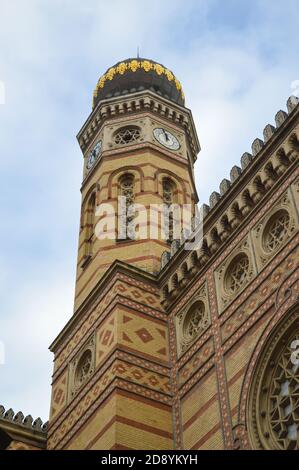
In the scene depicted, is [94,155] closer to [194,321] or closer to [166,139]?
[166,139]

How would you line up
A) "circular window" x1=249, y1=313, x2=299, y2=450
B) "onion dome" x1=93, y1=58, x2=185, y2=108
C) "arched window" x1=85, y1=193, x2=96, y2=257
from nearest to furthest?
1. "circular window" x1=249, y1=313, x2=299, y2=450
2. "arched window" x1=85, y1=193, x2=96, y2=257
3. "onion dome" x1=93, y1=58, x2=185, y2=108

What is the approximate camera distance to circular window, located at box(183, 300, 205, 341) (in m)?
11.9

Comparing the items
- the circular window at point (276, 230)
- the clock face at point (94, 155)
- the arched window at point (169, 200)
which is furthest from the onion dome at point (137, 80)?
the circular window at point (276, 230)

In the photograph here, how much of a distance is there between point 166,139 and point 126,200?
2259 mm

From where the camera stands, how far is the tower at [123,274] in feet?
37.7

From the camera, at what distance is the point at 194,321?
12172mm

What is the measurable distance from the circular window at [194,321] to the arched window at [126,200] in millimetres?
2951

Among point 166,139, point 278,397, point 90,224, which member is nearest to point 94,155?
point 166,139

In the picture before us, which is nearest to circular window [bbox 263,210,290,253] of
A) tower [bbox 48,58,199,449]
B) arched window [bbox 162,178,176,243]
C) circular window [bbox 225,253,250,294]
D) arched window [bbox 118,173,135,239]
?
circular window [bbox 225,253,250,294]

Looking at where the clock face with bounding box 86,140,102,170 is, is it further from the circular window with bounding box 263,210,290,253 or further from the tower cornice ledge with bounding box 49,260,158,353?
the circular window with bounding box 263,210,290,253

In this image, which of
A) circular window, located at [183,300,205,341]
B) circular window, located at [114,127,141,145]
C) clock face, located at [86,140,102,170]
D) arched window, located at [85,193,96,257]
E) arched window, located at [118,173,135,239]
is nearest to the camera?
circular window, located at [183,300,205,341]

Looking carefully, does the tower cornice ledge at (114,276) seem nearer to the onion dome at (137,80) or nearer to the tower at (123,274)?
the tower at (123,274)

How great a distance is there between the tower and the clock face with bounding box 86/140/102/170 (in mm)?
41

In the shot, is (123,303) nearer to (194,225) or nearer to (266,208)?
(194,225)
